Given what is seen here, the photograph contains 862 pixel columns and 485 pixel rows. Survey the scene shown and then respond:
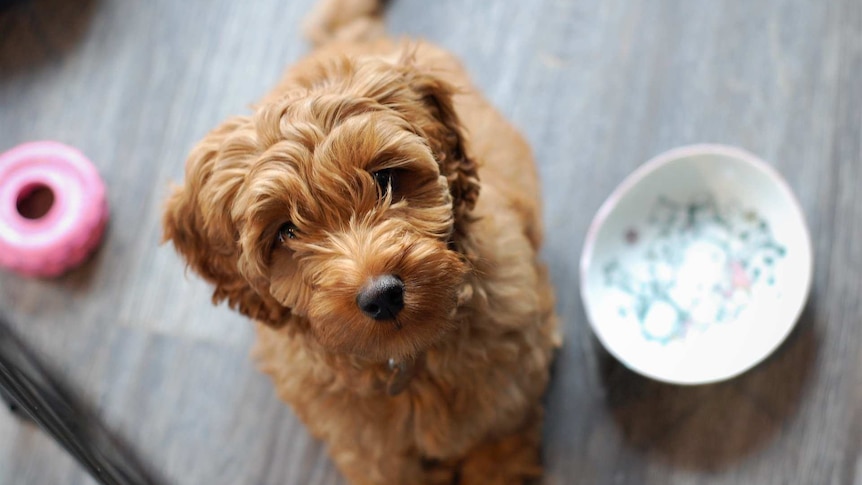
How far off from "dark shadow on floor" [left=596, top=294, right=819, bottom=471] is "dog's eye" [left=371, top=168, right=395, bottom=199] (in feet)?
3.88

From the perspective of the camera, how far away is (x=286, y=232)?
1.64 meters

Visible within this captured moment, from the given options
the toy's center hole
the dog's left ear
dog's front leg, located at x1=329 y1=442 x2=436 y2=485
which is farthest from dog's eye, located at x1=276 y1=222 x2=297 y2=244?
the toy's center hole

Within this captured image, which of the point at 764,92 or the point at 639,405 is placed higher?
the point at 764,92

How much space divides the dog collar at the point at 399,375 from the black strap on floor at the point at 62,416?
0.75 m

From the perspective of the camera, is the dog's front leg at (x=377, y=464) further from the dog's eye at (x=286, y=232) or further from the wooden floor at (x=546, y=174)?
the dog's eye at (x=286, y=232)

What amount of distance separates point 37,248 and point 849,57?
2.78 meters

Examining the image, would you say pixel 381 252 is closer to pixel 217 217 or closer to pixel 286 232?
pixel 286 232

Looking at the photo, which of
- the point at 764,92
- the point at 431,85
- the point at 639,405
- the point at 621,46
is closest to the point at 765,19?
the point at 764,92

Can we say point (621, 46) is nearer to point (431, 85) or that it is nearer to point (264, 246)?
point (431, 85)

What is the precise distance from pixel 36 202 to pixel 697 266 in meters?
2.24

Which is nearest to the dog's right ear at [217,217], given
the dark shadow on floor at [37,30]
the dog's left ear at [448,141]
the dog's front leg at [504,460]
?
the dog's left ear at [448,141]

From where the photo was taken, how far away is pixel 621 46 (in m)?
2.81

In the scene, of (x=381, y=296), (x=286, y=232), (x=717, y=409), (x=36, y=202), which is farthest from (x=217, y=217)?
(x=717, y=409)

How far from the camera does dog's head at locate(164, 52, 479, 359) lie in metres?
1.52
